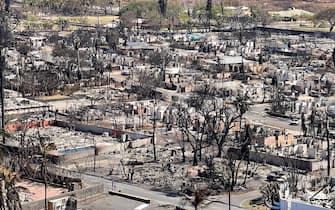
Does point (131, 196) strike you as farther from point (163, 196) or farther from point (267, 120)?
point (267, 120)

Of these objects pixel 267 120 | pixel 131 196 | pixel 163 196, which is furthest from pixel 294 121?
pixel 131 196

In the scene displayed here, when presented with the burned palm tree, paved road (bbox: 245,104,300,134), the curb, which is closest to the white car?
paved road (bbox: 245,104,300,134)

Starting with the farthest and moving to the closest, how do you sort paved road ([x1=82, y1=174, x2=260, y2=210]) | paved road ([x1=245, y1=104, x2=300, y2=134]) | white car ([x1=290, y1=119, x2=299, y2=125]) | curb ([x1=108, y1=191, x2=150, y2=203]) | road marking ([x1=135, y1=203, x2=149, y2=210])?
white car ([x1=290, y1=119, x2=299, y2=125])
paved road ([x1=245, y1=104, x2=300, y2=134])
paved road ([x1=82, y1=174, x2=260, y2=210])
curb ([x1=108, y1=191, x2=150, y2=203])
road marking ([x1=135, y1=203, x2=149, y2=210])

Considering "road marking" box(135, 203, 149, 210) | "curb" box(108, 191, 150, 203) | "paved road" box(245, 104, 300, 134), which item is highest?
"curb" box(108, 191, 150, 203)

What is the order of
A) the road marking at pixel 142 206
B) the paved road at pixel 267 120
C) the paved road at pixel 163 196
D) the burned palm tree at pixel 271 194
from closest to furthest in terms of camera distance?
1. the road marking at pixel 142 206
2. the burned palm tree at pixel 271 194
3. the paved road at pixel 163 196
4. the paved road at pixel 267 120

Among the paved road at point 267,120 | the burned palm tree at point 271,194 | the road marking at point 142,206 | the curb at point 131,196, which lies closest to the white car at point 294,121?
the paved road at point 267,120

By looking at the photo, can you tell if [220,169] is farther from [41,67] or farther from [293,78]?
[41,67]

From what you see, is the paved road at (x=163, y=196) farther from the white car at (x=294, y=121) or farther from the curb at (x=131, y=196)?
the white car at (x=294, y=121)

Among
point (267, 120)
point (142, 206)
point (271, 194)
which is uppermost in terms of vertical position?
point (271, 194)

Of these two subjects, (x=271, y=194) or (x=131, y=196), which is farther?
(x=131, y=196)

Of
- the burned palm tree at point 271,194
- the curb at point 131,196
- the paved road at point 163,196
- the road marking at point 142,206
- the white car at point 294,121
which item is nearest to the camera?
the road marking at point 142,206

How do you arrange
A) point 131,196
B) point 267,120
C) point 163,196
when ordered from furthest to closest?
point 267,120, point 163,196, point 131,196

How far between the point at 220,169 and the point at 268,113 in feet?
25.7

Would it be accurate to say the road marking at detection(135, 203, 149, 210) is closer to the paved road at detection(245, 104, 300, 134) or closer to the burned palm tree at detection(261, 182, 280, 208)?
the burned palm tree at detection(261, 182, 280, 208)
